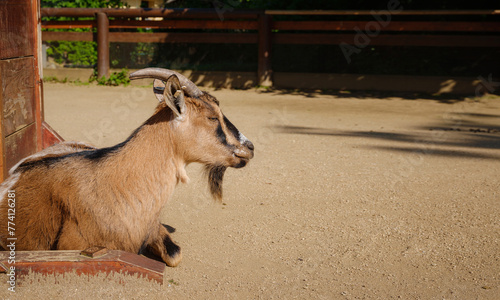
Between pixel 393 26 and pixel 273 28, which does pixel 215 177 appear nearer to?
pixel 393 26

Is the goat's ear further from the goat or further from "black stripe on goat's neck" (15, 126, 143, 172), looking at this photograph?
"black stripe on goat's neck" (15, 126, 143, 172)

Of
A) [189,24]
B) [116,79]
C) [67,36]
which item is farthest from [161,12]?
[67,36]

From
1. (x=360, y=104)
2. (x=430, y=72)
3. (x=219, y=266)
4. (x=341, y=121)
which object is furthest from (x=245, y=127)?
(x=430, y=72)

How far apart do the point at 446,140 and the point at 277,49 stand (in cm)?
702

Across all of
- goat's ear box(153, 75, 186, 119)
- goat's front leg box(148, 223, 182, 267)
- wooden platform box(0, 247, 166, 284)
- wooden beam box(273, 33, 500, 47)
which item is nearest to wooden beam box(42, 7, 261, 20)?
wooden beam box(273, 33, 500, 47)

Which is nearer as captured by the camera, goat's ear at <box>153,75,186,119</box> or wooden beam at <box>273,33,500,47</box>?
goat's ear at <box>153,75,186,119</box>

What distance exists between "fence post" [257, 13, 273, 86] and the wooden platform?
37.8 ft

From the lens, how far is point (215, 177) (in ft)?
12.8

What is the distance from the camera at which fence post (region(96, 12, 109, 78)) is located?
48.9 ft

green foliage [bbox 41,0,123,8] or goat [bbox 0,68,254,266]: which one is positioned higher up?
green foliage [bbox 41,0,123,8]

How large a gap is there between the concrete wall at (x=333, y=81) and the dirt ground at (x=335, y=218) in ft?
12.8

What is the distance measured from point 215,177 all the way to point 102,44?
12058mm

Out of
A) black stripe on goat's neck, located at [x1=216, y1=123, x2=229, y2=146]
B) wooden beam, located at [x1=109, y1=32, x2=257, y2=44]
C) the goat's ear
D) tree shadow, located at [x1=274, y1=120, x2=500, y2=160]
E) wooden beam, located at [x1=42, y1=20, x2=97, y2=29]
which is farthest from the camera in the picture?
wooden beam, located at [x1=42, y1=20, x2=97, y2=29]

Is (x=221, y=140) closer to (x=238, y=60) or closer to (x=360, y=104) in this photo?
(x=360, y=104)
